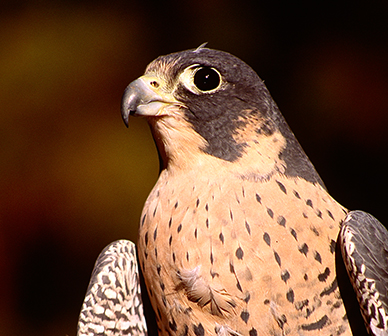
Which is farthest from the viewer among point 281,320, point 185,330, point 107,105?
point 107,105

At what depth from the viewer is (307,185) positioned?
71.3 inches

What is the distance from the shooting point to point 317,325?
1.63 metres

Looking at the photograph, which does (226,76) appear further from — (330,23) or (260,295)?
(330,23)

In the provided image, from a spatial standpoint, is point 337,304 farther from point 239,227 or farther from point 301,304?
point 239,227

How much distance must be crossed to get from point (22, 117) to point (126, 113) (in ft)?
8.45

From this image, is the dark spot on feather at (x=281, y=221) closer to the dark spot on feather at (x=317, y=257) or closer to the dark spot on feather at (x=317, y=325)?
the dark spot on feather at (x=317, y=257)

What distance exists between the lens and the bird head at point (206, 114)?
179 cm

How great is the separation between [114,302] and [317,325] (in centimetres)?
93

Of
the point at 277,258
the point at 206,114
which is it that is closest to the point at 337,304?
the point at 277,258

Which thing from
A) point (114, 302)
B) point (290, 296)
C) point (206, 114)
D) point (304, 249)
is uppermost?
point (206, 114)

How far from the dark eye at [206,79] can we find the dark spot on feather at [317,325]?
3.18ft

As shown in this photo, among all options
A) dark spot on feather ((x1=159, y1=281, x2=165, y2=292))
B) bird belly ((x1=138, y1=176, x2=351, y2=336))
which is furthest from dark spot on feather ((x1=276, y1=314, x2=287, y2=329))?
dark spot on feather ((x1=159, y1=281, x2=165, y2=292))

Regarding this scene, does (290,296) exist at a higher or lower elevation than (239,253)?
lower

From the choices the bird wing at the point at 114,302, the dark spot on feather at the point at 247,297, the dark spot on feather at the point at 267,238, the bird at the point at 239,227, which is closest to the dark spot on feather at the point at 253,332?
the bird at the point at 239,227
